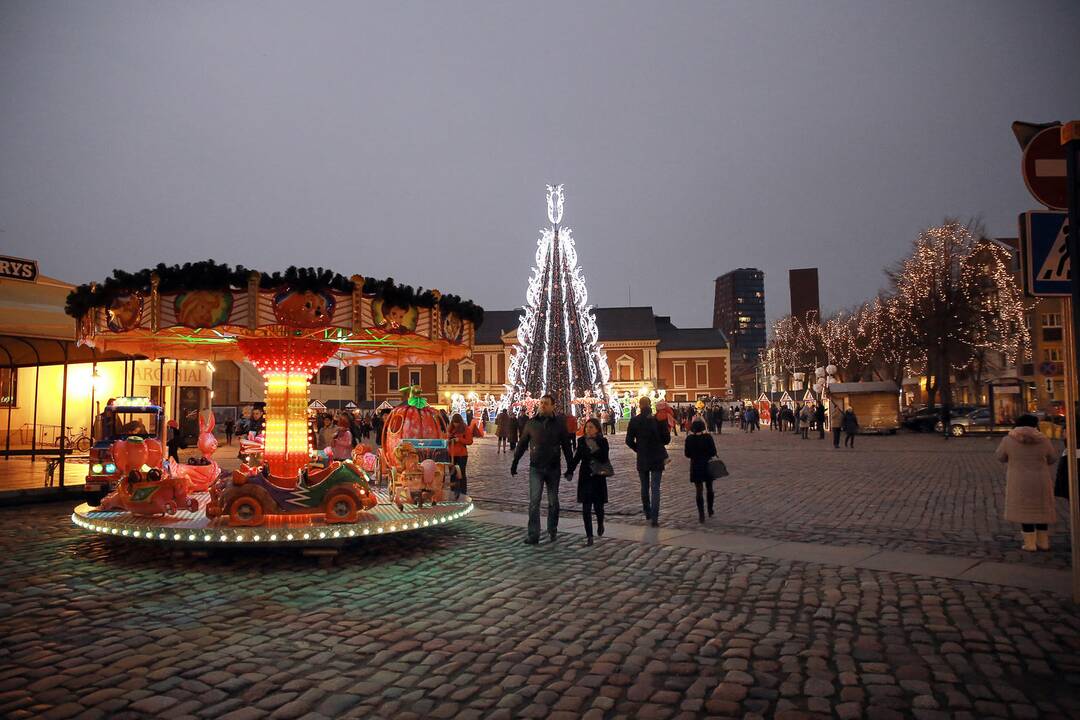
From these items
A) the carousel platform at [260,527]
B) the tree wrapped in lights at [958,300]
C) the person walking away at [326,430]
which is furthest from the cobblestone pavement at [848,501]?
the tree wrapped in lights at [958,300]

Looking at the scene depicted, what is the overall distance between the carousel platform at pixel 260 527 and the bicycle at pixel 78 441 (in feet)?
35.4

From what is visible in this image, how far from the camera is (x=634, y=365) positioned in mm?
78312

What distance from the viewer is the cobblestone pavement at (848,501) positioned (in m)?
8.53

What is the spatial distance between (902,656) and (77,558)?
8214 mm

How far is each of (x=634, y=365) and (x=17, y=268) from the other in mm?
70730

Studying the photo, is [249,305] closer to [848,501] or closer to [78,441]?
[848,501]

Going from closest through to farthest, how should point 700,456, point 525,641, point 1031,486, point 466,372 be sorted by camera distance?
point 525,641
point 1031,486
point 700,456
point 466,372

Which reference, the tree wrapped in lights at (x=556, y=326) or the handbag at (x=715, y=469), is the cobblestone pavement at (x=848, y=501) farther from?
the tree wrapped in lights at (x=556, y=326)

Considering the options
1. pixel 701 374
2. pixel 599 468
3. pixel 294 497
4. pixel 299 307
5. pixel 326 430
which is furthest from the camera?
pixel 701 374

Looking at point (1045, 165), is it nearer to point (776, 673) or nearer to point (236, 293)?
point (776, 673)

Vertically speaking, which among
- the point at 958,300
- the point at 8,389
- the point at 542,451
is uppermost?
the point at 958,300

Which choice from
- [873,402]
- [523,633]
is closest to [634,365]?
[873,402]

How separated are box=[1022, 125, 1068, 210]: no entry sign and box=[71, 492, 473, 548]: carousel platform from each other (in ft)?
22.9

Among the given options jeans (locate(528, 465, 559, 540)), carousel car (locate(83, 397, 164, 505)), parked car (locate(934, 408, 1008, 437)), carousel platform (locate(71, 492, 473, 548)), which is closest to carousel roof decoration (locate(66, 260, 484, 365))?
carousel car (locate(83, 397, 164, 505))
